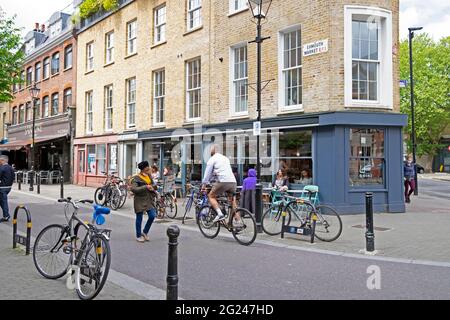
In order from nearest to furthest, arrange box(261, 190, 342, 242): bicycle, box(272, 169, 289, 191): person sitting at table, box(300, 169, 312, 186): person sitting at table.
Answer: box(261, 190, 342, 242): bicycle < box(272, 169, 289, 191): person sitting at table < box(300, 169, 312, 186): person sitting at table

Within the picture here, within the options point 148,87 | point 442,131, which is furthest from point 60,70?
point 442,131

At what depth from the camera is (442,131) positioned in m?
49.2

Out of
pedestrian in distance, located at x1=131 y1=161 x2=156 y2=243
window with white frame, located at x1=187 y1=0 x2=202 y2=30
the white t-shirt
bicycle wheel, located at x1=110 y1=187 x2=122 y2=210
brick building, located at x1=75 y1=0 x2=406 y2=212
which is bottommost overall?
bicycle wheel, located at x1=110 y1=187 x2=122 y2=210

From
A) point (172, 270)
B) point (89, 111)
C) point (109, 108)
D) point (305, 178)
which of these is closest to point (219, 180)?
point (172, 270)

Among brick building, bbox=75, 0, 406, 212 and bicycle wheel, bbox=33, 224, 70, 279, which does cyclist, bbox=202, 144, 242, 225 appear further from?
brick building, bbox=75, 0, 406, 212

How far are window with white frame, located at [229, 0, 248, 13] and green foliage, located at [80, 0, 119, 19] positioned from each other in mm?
9414

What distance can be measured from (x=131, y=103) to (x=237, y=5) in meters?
8.38

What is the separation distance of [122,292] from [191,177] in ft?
42.1

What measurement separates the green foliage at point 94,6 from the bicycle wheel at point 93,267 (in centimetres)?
2067

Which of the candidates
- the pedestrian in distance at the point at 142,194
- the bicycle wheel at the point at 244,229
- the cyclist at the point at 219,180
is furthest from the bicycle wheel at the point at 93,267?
the cyclist at the point at 219,180

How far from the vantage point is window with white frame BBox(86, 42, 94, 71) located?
26086 mm

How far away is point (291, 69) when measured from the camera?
14.1 m

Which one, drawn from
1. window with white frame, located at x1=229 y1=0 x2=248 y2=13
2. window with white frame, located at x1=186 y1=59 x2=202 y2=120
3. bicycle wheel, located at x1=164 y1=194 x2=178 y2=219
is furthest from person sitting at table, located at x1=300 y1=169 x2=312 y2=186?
window with white frame, located at x1=229 y1=0 x2=248 y2=13
